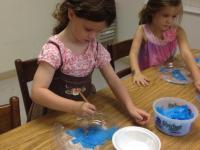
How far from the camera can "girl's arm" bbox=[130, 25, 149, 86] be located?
1.29 m

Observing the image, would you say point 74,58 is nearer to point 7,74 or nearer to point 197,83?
point 197,83

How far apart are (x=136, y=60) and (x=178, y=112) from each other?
562mm

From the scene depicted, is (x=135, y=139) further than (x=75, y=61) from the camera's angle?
No

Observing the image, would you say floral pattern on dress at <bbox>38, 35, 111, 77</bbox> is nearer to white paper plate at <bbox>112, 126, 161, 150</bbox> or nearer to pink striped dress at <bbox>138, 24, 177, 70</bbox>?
white paper plate at <bbox>112, 126, 161, 150</bbox>

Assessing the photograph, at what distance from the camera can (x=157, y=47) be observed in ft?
5.54

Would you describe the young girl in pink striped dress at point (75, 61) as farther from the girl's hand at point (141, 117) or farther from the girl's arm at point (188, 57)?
the girl's arm at point (188, 57)

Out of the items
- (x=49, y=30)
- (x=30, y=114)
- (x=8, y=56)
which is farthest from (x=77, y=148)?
(x=49, y=30)

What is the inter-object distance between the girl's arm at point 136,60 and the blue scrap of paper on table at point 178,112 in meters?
0.30

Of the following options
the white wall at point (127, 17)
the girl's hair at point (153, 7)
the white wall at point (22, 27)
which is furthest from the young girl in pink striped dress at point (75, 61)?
the white wall at point (127, 17)

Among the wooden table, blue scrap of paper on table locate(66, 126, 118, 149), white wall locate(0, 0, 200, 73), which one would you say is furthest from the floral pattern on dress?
white wall locate(0, 0, 200, 73)

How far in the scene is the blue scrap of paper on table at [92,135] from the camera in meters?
0.87

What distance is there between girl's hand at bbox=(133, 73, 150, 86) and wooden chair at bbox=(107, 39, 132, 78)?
215 millimetres

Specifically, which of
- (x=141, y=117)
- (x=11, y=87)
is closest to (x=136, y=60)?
(x=141, y=117)

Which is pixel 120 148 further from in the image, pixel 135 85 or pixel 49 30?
pixel 49 30
